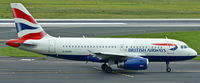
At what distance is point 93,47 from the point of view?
128 ft

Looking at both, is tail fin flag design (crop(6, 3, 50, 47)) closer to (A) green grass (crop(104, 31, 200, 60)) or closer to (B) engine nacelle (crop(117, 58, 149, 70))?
(B) engine nacelle (crop(117, 58, 149, 70))

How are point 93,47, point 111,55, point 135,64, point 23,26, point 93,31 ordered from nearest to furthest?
point 135,64
point 111,55
point 23,26
point 93,47
point 93,31

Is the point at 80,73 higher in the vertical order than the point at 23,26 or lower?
lower

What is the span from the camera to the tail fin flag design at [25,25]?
3838cm

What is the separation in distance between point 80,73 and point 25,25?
6.05 m

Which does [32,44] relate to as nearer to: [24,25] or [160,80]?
[24,25]

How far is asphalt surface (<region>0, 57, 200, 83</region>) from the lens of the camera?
34.4m

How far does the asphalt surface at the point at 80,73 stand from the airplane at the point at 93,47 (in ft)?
3.75

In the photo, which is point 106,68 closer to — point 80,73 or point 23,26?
point 80,73

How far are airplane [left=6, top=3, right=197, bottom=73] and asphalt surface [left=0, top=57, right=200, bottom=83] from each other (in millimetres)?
1143

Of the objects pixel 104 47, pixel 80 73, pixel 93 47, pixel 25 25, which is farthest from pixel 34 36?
pixel 104 47

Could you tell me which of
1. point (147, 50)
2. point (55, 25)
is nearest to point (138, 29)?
point (55, 25)

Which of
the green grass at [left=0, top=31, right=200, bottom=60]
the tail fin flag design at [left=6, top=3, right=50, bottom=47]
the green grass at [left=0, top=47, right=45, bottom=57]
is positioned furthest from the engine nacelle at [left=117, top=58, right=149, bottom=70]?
the green grass at [left=0, top=31, right=200, bottom=60]

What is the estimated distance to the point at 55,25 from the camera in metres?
72.1
